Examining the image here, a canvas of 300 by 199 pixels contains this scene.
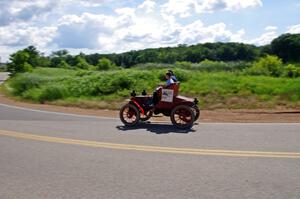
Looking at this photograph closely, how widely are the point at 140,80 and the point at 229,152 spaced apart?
57.8 ft

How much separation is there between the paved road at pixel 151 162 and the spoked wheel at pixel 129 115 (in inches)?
16.7

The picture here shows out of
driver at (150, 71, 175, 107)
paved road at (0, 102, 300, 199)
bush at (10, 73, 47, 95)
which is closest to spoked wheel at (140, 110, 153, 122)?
driver at (150, 71, 175, 107)

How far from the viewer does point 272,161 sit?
7.72 metres

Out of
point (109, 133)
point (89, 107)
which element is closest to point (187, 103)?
point (109, 133)

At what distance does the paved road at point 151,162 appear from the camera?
6137 mm

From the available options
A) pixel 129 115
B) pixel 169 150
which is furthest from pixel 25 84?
pixel 169 150

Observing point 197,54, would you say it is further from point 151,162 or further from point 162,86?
point 151,162

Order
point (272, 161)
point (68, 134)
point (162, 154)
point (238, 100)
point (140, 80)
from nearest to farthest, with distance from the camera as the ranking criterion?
1. point (272, 161)
2. point (162, 154)
3. point (68, 134)
4. point (238, 100)
5. point (140, 80)

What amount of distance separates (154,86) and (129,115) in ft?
39.7

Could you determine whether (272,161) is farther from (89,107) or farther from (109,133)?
(89,107)

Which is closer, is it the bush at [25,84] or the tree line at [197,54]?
the bush at [25,84]

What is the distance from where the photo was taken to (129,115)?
42.2 ft

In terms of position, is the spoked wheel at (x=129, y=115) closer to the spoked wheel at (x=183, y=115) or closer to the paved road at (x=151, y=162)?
the paved road at (x=151, y=162)

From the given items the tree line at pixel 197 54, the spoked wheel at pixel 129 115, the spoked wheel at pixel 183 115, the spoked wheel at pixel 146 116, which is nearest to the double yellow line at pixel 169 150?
the spoked wheel at pixel 129 115
